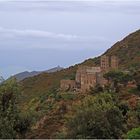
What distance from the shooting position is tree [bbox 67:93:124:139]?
30.1m

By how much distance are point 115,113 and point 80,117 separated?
7.67 ft

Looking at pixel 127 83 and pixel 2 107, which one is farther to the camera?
pixel 127 83

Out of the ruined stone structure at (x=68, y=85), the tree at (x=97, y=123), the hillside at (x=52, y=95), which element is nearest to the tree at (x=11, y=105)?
the hillside at (x=52, y=95)

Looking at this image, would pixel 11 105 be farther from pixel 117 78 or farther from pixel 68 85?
pixel 68 85

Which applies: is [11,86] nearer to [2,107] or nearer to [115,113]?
[2,107]

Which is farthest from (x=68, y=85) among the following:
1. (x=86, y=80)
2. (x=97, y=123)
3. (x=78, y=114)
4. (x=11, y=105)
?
(x=11, y=105)

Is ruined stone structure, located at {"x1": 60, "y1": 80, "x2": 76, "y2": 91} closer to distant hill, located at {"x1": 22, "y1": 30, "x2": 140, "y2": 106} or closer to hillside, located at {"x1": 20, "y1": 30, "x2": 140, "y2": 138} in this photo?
hillside, located at {"x1": 20, "y1": 30, "x2": 140, "y2": 138}

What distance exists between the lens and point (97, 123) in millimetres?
30094

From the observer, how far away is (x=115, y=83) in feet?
204

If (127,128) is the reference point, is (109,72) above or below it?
above

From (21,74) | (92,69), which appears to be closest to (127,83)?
(92,69)

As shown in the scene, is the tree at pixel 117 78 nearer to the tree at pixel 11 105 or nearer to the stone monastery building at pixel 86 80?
the stone monastery building at pixel 86 80

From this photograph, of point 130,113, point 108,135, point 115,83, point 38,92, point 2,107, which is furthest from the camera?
point 38,92

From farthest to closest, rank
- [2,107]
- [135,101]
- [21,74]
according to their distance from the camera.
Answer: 1. [21,74]
2. [135,101]
3. [2,107]
